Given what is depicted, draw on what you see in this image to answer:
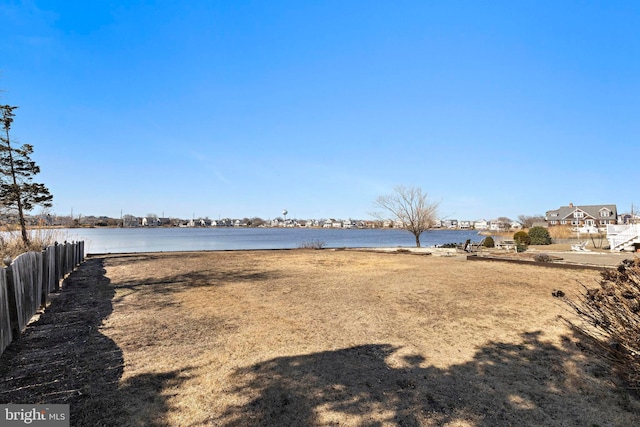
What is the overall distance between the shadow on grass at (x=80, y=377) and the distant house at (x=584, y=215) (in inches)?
3289

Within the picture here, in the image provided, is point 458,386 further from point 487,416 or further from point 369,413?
point 369,413

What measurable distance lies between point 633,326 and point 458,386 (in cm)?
196

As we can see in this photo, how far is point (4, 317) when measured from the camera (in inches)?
193

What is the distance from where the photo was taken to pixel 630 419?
3.29 m

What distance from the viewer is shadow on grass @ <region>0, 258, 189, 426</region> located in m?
3.32

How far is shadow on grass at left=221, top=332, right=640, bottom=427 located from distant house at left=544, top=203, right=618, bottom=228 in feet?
Result: 263

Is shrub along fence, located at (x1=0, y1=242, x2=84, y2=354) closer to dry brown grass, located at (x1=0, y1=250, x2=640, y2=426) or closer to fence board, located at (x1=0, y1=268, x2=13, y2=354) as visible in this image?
fence board, located at (x1=0, y1=268, x2=13, y2=354)

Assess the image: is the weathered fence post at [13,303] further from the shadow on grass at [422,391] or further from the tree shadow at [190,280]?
the shadow on grass at [422,391]

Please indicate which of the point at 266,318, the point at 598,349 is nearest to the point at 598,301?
the point at 598,349

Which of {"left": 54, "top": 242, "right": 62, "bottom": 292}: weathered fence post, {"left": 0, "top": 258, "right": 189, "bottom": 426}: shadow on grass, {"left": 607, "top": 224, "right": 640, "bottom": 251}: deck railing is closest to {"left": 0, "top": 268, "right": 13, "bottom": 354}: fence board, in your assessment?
{"left": 0, "top": 258, "right": 189, "bottom": 426}: shadow on grass

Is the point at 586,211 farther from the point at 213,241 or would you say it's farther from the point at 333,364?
the point at 333,364

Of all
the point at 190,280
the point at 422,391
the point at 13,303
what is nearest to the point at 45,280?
the point at 13,303

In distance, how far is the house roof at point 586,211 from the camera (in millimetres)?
70250

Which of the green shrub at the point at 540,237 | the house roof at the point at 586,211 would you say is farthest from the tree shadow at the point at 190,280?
the house roof at the point at 586,211
